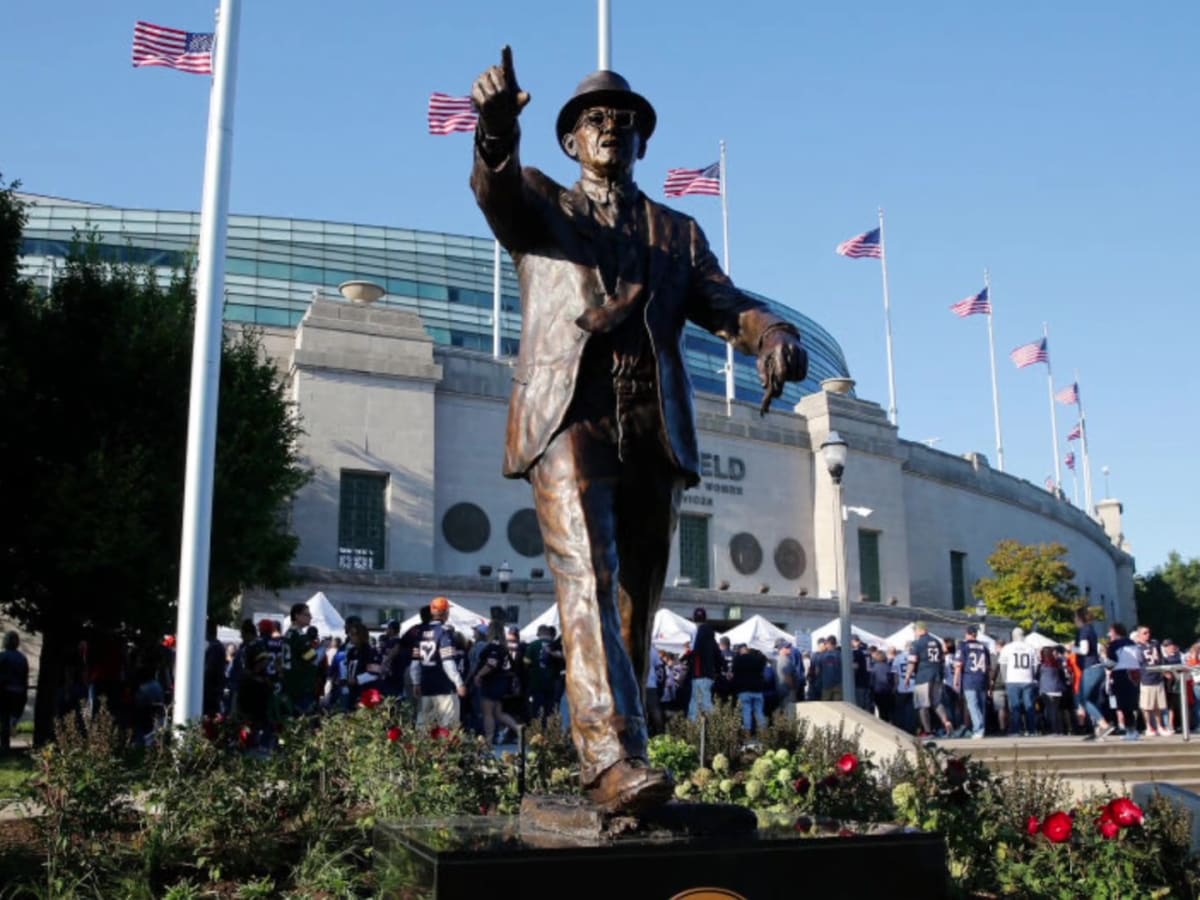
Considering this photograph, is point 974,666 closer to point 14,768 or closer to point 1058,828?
point 14,768

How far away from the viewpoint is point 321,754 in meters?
7.32

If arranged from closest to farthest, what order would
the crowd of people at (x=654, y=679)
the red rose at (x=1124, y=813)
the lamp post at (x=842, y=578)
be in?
the red rose at (x=1124, y=813) < the crowd of people at (x=654, y=679) < the lamp post at (x=842, y=578)

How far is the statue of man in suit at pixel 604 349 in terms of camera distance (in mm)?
4141

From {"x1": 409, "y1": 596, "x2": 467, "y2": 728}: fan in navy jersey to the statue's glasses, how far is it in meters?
10.3

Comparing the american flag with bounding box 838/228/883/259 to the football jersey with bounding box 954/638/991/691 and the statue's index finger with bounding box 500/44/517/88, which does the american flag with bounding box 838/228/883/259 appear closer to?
the football jersey with bounding box 954/638/991/691

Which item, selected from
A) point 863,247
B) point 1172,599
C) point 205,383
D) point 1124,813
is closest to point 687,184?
point 863,247

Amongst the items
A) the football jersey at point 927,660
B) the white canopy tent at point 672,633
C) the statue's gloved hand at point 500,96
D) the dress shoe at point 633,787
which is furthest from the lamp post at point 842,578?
the statue's gloved hand at point 500,96

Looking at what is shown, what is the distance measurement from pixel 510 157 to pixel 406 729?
14.5ft

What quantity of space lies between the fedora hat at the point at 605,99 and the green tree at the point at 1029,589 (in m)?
43.1

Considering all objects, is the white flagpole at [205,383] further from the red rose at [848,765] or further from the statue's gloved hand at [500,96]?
the statue's gloved hand at [500,96]

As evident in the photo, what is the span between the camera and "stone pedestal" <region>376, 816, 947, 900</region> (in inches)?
130

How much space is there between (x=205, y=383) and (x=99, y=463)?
7569 millimetres

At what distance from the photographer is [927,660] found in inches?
781

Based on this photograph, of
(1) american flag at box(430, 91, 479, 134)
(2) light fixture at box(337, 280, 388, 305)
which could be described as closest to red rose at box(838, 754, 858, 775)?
(1) american flag at box(430, 91, 479, 134)
